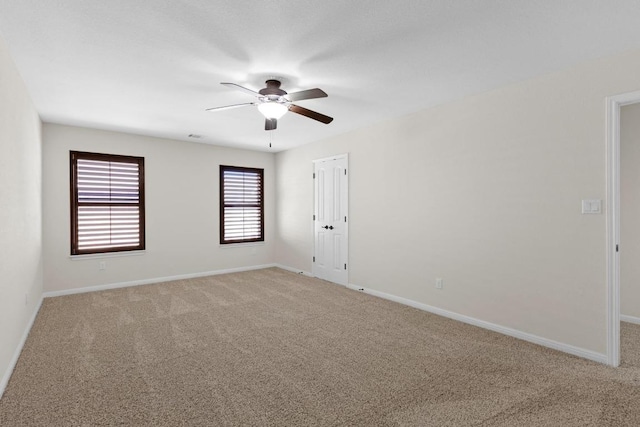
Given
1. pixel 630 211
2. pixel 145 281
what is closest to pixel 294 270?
pixel 145 281

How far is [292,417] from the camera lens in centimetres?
198

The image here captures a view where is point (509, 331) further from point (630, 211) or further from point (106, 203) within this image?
point (106, 203)

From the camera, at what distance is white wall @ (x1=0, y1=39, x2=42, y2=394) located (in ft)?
7.89

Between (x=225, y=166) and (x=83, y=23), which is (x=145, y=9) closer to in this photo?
(x=83, y=23)

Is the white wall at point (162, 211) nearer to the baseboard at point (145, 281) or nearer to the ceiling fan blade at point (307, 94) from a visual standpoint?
the baseboard at point (145, 281)

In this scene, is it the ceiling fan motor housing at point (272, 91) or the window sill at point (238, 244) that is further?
the window sill at point (238, 244)

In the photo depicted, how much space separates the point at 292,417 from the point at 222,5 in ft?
8.27

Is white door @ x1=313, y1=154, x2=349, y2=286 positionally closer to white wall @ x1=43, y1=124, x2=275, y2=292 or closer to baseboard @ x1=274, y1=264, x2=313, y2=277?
baseboard @ x1=274, y1=264, x2=313, y2=277

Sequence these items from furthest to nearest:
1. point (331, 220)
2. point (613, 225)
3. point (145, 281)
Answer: point (331, 220)
point (145, 281)
point (613, 225)

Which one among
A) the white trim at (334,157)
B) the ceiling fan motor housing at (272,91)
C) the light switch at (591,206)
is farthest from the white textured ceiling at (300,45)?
the white trim at (334,157)

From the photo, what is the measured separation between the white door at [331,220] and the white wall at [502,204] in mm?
361

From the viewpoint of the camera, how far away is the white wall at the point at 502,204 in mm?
2766

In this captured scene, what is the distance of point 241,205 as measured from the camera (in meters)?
6.59

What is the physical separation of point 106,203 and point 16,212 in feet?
7.60
